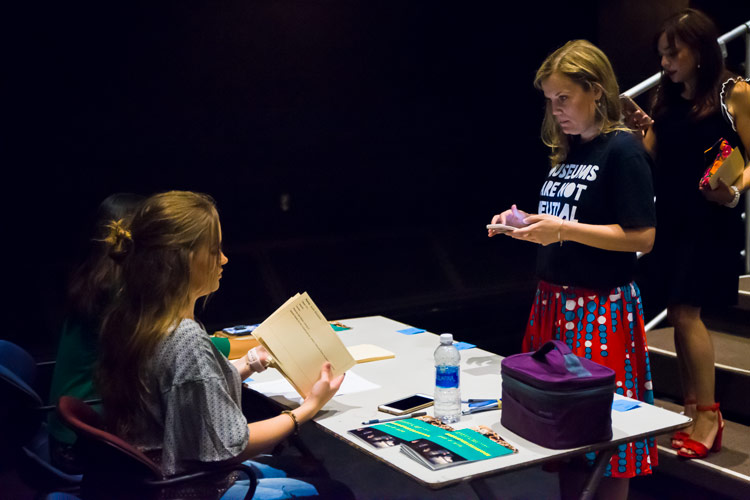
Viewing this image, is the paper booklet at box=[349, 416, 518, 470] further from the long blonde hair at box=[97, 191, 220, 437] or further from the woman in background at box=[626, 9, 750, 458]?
the woman in background at box=[626, 9, 750, 458]

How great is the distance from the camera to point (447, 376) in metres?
1.83

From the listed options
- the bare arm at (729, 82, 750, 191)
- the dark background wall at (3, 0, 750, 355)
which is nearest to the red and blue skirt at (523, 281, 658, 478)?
the bare arm at (729, 82, 750, 191)

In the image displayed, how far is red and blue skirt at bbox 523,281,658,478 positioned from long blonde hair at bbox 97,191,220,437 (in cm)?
106

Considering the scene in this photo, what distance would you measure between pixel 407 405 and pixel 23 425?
3.32 ft

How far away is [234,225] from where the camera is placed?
6320 mm

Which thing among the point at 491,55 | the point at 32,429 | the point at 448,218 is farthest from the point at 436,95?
the point at 32,429

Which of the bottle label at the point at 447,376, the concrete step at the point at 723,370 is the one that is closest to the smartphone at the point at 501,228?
the bottle label at the point at 447,376

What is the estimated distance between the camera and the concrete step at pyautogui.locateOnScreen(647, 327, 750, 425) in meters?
3.07

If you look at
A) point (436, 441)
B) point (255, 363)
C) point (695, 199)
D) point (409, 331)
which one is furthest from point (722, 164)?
point (255, 363)

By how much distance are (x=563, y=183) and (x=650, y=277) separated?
3.11 feet

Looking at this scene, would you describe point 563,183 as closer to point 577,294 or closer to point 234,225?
point 577,294

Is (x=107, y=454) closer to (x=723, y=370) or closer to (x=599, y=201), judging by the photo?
(x=599, y=201)

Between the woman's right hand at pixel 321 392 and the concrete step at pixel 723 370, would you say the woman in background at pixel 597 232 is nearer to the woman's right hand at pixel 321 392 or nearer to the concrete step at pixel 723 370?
the woman's right hand at pixel 321 392

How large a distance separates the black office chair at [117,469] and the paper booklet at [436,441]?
0.32 meters
